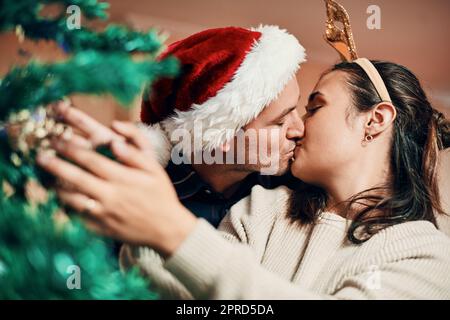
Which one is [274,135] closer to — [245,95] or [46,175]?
[245,95]

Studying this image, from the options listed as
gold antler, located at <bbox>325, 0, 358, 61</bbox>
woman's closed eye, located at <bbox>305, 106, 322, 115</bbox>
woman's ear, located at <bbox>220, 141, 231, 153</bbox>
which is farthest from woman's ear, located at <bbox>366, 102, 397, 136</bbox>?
woman's ear, located at <bbox>220, 141, 231, 153</bbox>

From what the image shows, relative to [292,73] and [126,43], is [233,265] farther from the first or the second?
[292,73]

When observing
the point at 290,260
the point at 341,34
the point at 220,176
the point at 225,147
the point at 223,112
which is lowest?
the point at 290,260

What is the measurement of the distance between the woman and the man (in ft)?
0.27

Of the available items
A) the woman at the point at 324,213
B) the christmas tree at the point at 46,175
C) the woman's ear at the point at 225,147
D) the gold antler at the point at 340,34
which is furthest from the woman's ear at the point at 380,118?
the christmas tree at the point at 46,175

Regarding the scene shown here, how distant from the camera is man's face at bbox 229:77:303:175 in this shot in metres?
1.13

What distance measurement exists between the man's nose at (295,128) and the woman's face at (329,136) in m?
0.02

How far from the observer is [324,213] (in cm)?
103

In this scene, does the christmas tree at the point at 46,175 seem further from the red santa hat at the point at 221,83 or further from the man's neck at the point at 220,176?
the man's neck at the point at 220,176

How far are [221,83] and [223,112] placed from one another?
0.23 feet

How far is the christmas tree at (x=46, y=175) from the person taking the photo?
461 mm

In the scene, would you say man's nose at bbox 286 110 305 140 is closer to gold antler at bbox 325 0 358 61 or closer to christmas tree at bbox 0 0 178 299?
gold antler at bbox 325 0 358 61

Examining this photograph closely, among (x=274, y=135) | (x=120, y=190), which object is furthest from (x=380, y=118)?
(x=120, y=190)
